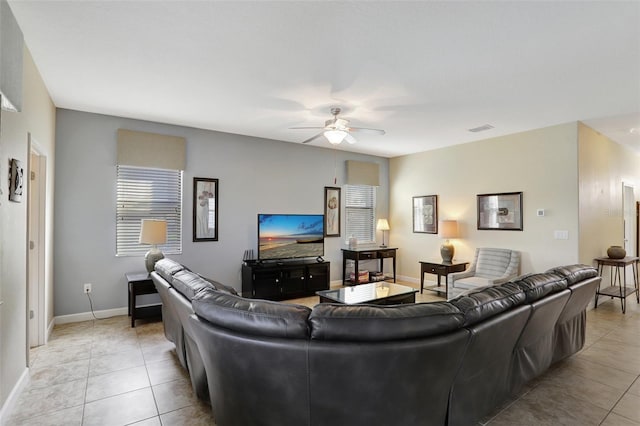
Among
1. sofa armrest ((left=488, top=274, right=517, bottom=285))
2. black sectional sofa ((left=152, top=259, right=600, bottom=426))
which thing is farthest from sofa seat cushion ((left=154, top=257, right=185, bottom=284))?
sofa armrest ((left=488, top=274, right=517, bottom=285))

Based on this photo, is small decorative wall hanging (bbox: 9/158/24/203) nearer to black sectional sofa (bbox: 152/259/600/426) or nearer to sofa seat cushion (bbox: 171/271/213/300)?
sofa seat cushion (bbox: 171/271/213/300)

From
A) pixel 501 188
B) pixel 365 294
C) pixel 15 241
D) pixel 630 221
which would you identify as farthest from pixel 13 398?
pixel 630 221

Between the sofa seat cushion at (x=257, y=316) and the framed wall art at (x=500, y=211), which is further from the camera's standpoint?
the framed wall art at (x=500, y=211)

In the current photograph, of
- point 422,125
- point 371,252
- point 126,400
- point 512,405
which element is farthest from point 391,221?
point 126,400

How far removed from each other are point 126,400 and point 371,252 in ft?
15.0

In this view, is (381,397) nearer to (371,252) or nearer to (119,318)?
(119,318)

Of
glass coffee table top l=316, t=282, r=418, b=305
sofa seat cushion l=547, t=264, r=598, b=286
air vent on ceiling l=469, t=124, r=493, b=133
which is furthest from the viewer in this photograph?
air vent on ceiling l=469, t=124, r=493, b=133

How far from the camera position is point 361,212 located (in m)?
6.78

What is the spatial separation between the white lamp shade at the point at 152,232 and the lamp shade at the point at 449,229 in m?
4.36

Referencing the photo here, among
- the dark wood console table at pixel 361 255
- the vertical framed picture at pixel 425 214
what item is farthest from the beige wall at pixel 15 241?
the vertical framed picture at pixel 425 214

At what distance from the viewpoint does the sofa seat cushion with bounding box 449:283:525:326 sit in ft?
5.65

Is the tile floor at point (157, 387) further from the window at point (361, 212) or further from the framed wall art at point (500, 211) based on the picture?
the window at point (361, 212)

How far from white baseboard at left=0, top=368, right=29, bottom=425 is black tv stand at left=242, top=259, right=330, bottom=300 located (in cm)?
265

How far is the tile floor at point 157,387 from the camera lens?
2139mm
